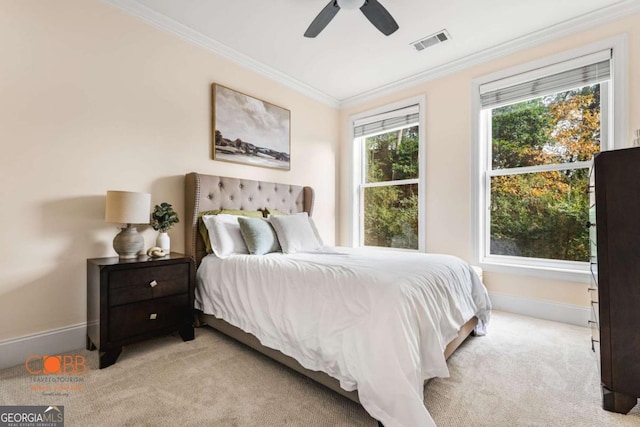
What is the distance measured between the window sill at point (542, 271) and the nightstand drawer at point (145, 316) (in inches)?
120

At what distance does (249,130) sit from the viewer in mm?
3359

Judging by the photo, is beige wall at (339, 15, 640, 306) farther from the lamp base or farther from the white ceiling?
the lamp base

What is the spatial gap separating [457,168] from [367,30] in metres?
1.80

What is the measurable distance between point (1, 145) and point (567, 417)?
12.1 ft

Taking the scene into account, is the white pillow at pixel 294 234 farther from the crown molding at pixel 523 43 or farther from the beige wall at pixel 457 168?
the crown molding at pixel 523 43

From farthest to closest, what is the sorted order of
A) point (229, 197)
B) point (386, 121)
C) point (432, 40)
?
point (386, 121) → point (229, 197) → point (432, 40)

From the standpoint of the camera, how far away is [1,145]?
6.29 ft

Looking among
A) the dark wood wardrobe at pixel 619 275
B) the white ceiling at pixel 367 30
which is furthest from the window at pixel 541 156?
the dark wood wardrobe at pixel 619 275

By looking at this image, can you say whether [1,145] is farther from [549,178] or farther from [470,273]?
[549,178]

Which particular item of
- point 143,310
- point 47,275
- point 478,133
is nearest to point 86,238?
point 47,275

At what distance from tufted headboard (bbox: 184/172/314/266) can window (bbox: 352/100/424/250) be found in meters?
0.97

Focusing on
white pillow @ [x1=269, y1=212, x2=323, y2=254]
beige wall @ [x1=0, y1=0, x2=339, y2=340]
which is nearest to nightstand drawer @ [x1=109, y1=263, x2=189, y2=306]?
beige wall @ [x1=0, y1=0, x2=339, y2=340]

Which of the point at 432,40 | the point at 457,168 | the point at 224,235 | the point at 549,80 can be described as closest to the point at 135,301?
the point at 224,235

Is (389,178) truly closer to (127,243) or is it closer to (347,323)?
(347,323)
